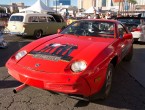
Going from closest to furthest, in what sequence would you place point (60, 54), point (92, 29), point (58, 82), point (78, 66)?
point (58, 82)
point (78, 66)
point (60, 54)
point (92, 29)

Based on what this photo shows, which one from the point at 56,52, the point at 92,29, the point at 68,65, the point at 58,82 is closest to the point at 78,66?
the point at 68,65

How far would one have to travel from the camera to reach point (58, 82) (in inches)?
136

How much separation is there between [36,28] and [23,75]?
10.2 meters

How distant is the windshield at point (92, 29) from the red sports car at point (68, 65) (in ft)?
1.50

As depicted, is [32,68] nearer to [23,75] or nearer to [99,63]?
[23,75]

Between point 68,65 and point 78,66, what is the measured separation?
0.54ft

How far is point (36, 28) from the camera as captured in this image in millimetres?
13602

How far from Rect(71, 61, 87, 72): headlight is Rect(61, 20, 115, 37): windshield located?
173 centimetres

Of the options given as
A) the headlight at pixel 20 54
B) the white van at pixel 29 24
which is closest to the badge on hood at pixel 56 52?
the headlight at pixel 20 54

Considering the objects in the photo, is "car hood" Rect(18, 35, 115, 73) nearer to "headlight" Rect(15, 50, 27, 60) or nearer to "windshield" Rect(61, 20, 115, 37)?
"headlight" Rect(15, 50, 27, 60)

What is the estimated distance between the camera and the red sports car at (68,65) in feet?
11.4

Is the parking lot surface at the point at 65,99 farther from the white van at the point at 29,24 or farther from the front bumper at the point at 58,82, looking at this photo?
the white van at the point at 29,24

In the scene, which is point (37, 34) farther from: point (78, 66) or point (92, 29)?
point (78, 66)

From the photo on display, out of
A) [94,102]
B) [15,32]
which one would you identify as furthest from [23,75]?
[15,32]
